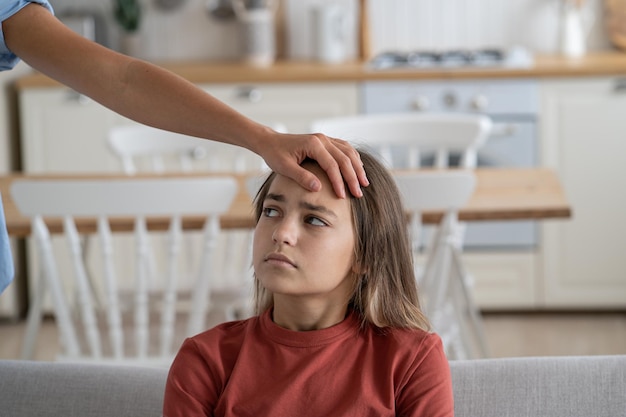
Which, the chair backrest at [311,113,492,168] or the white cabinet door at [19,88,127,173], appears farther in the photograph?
the white cabinet door at [19,88,127,173]

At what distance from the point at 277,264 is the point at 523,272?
2869 millimetres

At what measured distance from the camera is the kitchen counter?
3930 mm

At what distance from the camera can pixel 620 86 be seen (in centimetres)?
392

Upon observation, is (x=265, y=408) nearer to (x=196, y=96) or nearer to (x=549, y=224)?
(x=196, y=96)

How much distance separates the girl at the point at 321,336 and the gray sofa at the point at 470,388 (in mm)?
138

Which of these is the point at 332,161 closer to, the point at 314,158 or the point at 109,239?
the point at 314,158

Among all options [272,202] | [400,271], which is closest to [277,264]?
[272,202]

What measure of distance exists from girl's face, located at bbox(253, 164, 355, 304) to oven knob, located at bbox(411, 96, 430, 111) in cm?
261

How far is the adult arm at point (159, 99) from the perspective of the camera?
1.38 m

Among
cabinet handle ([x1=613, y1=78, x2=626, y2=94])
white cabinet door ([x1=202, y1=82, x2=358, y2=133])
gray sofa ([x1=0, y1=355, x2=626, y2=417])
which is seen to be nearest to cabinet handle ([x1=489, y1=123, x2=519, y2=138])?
cabinet handle ([x1=613, y1=78, x2=626, y2=94])

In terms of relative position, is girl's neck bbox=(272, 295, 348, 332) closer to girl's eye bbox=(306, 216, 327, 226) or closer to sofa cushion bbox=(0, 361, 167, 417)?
girl's eye bbox=(306, 216, 327, 226)

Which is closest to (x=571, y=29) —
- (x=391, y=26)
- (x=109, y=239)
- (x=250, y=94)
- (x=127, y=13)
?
(x=391, y=26)

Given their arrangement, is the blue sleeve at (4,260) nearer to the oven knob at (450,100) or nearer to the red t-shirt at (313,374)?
the red t-shirt at (313,374)

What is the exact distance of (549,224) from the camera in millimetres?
4066
